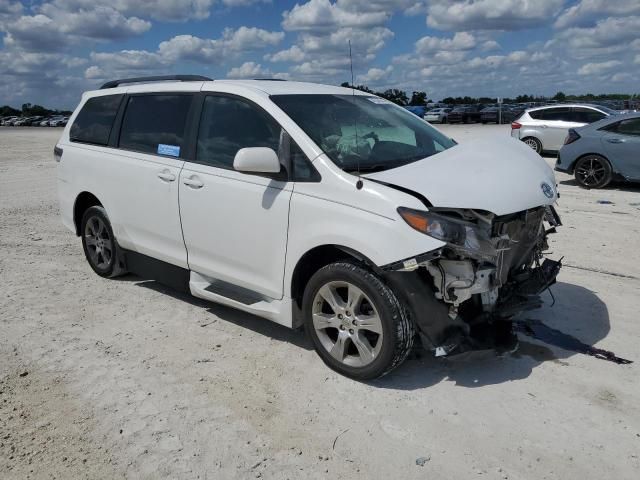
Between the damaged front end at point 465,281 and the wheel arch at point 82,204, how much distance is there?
3722 mm

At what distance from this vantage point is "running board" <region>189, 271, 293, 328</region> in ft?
13.6

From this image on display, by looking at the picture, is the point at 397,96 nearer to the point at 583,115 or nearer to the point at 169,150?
the point at 169,150

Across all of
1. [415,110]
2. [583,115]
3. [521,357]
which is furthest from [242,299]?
[583,115]

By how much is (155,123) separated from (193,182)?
935mm

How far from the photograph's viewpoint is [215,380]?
3.93m

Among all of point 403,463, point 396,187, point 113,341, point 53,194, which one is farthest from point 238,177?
point 53,194

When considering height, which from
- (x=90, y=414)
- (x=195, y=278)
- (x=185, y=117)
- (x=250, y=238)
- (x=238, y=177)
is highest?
(x=185, y=117)

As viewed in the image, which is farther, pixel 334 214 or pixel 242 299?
pixel 242 299

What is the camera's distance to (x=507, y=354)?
3887mm

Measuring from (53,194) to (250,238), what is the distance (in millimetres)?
9092

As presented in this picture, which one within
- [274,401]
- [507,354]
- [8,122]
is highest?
[8,122]

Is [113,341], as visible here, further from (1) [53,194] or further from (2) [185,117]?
(1) [53,194]

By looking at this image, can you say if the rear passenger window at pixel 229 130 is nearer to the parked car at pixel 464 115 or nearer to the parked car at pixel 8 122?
the parked car at pixel 464 115

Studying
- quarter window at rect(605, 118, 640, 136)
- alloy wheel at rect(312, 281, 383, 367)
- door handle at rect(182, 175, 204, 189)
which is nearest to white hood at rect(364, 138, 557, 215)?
alloy wheel at rect(312, 281, 383, 367)
